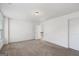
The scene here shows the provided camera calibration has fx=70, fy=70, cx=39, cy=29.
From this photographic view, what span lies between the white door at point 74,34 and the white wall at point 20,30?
3.93 ft

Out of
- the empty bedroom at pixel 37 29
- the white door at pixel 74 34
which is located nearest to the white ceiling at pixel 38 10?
the empty bedroom at pixel 37 29

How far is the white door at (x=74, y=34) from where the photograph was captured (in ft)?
6.76

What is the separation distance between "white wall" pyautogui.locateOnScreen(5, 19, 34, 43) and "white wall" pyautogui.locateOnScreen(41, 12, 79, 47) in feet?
1.57

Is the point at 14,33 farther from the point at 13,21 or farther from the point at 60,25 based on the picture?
the point at 60,25

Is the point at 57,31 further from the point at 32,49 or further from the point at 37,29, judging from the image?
the point at 32,49

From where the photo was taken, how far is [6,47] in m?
1.76

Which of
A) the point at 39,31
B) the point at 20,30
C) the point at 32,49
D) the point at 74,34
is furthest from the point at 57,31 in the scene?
the point at 20,30

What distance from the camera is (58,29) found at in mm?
2139

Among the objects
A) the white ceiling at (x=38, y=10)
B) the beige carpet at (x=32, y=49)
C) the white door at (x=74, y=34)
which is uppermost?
the white ceiling at (x=38, y=10)

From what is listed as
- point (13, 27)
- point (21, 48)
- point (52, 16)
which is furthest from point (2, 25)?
point (52, 16)

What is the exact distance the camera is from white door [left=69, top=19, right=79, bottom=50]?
206cm

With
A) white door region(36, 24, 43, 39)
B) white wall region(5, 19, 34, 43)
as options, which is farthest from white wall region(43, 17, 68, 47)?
white wall region(5, 19, 34, 43)

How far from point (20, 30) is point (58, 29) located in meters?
1.13

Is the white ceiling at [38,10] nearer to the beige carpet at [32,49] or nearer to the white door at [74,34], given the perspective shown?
the white door at [74,34]
